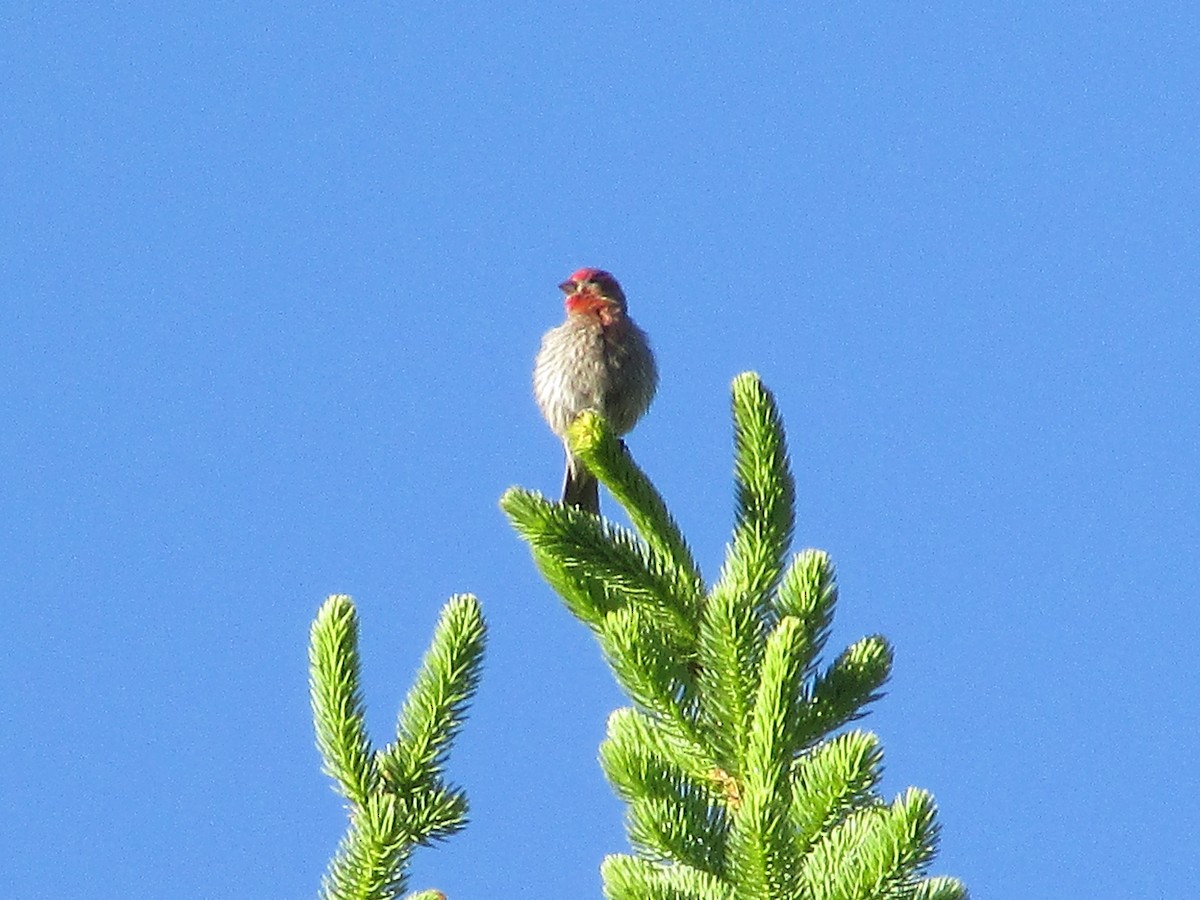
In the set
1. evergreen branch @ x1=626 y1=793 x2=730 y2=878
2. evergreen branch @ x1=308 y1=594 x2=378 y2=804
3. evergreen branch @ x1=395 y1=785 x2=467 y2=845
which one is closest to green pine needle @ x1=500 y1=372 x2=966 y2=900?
evergreen branch @ x1=626 y1=793 x2=730 y2=878

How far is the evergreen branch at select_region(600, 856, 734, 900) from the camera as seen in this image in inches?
89.8

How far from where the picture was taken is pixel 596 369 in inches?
287

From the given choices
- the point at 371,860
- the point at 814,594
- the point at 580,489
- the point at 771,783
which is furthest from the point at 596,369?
the point at 371,860

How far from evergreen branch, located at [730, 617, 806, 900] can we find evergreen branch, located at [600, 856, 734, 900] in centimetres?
7

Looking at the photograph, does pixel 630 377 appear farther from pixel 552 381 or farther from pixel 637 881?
pixel 637 881

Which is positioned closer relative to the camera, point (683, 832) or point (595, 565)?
point (683, 832)

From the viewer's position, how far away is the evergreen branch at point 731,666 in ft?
8.68

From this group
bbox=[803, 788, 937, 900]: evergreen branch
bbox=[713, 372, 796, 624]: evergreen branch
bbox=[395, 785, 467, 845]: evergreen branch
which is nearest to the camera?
bbox=[803, 788, 937, 900]: evergreen branch

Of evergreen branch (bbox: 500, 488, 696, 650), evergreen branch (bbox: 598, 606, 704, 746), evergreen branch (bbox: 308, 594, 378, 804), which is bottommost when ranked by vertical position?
evergreen branch (bbox: 308, 594, 378, 804)

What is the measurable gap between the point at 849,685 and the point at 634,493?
932 millimetres

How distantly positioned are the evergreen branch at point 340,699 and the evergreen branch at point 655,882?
402 millimetres

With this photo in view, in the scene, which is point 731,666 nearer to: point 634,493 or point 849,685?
point 849,685

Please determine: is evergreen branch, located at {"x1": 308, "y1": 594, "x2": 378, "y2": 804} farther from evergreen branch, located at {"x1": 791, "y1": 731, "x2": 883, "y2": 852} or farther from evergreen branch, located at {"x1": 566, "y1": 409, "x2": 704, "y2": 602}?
evergreen branch, located at {"x1": 566, "y1": 409, "x2": 704, "y2": 602}

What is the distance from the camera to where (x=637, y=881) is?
2.32m
